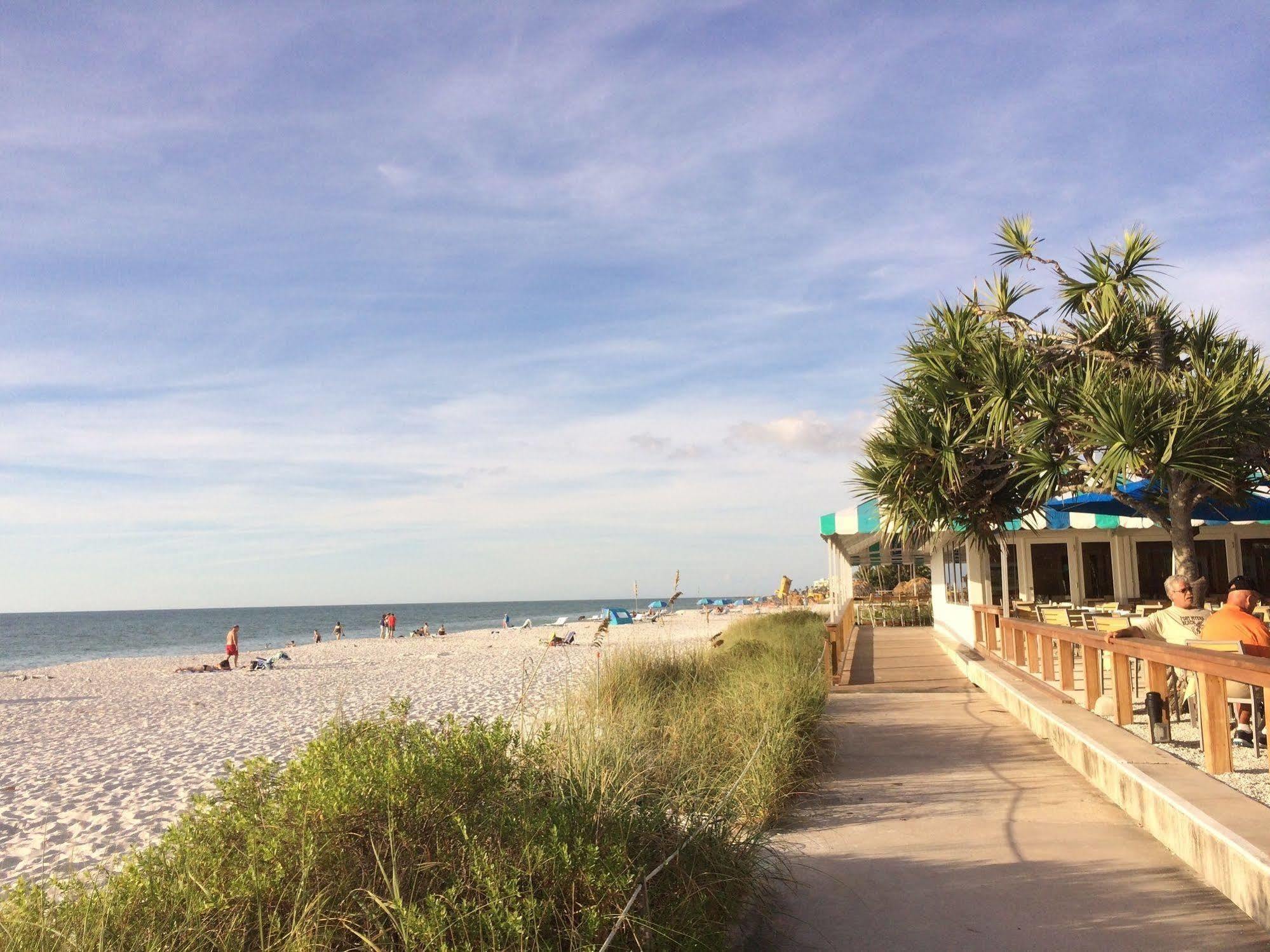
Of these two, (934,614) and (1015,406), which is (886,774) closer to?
(1015,406)

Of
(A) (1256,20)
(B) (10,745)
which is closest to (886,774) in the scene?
(A) (1256,20)

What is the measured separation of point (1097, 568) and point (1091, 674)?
13.4m

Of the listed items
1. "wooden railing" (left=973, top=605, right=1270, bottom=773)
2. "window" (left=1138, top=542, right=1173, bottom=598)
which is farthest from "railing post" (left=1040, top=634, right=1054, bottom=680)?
"window" (left=1138, top=542, right=1173, bottom=598)

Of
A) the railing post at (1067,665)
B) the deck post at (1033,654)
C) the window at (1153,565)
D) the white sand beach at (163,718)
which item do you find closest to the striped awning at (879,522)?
the white sand beach at (163,718)

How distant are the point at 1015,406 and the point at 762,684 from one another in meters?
3.94

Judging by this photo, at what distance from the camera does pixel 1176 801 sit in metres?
4.33

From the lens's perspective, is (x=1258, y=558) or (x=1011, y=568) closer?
(x=1011, y=568)

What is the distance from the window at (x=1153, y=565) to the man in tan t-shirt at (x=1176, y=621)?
12.8m

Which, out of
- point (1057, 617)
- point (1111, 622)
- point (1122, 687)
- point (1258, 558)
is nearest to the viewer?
point (1122, 687)

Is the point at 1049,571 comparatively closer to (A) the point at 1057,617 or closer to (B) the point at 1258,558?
(B) the point at 1258,558

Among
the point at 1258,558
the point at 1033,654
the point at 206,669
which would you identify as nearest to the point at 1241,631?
the point at 1033,654

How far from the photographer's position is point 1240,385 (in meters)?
7.93

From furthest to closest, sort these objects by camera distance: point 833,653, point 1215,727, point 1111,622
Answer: point 833,653 < point 1111,622 < point 1215,727

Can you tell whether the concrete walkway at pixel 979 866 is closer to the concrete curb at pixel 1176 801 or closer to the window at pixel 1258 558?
the concrete curb at pixel 1176 801
